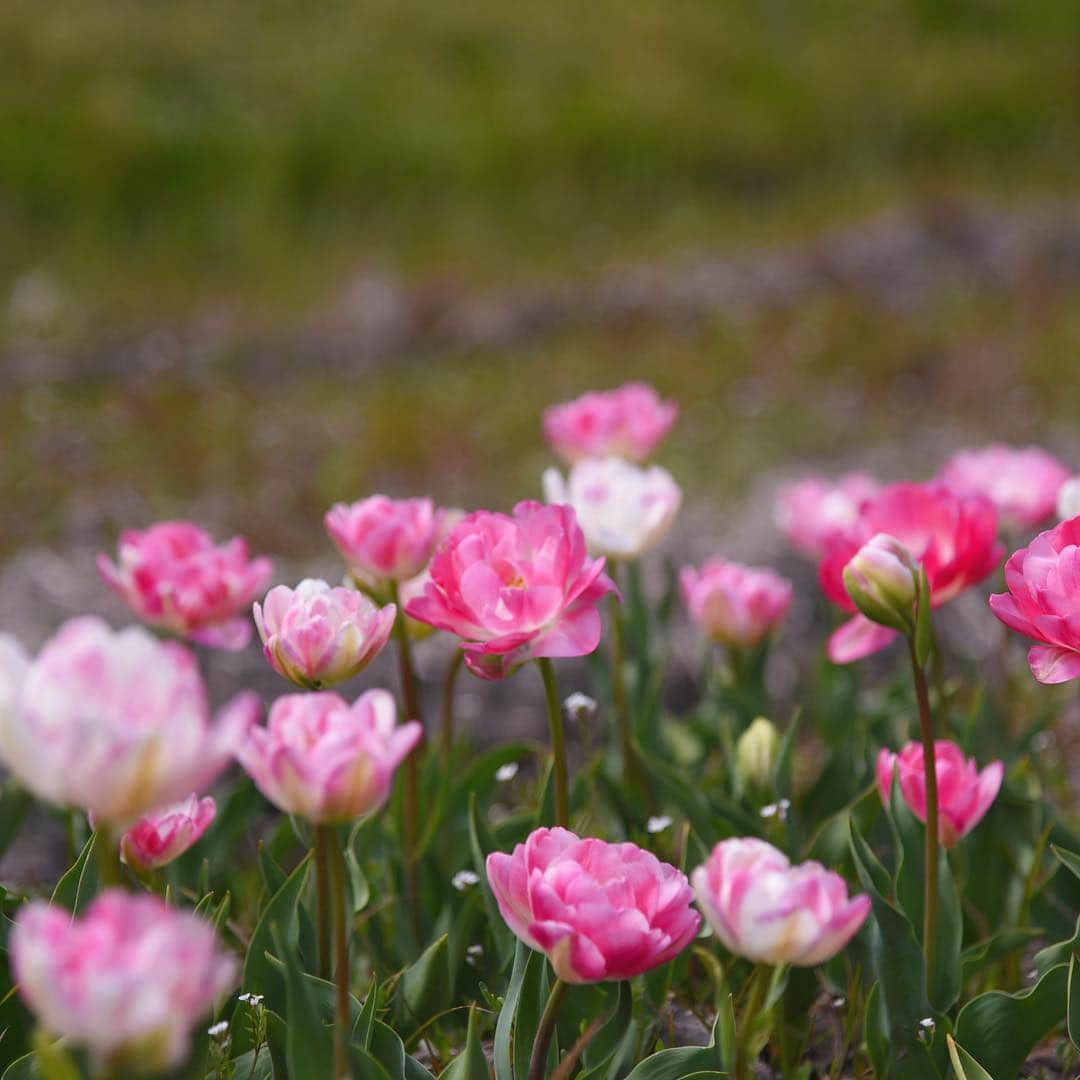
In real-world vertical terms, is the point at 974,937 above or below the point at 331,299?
above

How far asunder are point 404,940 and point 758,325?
4962 mm

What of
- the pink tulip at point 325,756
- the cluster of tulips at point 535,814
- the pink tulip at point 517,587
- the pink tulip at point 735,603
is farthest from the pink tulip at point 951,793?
the pink tulip at point 325,756

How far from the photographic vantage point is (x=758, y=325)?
6.09 m

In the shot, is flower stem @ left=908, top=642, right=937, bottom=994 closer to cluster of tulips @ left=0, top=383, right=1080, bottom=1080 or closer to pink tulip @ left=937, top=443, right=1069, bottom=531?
cluster of tulips @ left=0, top=383, right=1080, bottom=1080

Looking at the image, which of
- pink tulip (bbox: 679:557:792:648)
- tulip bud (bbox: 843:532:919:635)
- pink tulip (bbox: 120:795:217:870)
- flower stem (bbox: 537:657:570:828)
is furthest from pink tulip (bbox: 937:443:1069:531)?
pink tulip (bbox: 120:795:217:870)

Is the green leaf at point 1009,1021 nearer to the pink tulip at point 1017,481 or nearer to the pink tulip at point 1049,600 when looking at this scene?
the pink tulip at point 1049,600

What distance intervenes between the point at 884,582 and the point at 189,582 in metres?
0.76

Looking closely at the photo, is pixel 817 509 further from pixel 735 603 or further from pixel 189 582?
pixel 189 582

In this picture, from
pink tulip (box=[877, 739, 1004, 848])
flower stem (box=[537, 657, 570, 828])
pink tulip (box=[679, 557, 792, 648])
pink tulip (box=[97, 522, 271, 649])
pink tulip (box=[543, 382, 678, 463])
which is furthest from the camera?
pink tulip (box=[543, 382, 678, 463])

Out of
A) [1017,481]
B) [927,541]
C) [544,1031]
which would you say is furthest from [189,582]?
[1017,481]

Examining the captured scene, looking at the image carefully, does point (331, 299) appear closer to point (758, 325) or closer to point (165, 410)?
point (165, 410)

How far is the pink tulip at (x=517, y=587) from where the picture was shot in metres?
1.04

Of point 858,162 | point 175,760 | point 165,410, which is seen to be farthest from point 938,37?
point 175,760

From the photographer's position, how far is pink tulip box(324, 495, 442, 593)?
1.27m
